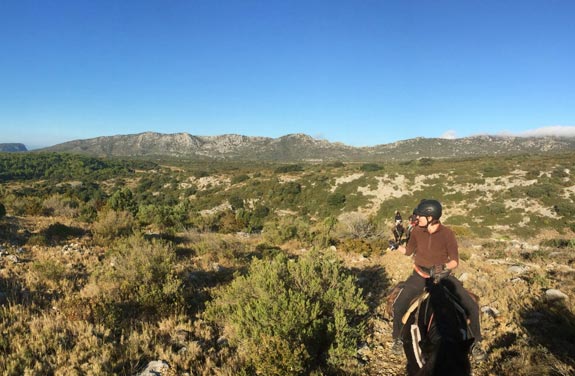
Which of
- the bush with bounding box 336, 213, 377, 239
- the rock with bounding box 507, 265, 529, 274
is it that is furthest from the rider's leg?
the bush with bounding box 336, 213, 377, 239

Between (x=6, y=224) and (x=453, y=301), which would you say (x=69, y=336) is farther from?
(x=6, y=224)

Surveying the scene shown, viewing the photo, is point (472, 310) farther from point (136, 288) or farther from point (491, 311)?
point (136, 288)

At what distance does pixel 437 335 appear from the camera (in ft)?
11.6

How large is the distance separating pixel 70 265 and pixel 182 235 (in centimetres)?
644

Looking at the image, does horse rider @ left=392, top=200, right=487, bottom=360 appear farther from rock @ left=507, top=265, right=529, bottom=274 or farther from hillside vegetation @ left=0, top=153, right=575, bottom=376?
rock @ left=507, top=265, right=529, bottom=274

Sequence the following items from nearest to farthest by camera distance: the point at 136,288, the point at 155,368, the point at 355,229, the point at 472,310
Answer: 1. the point at 155,368
2. the point at 472,310
3. the point at 136,288
4. the point at 355,229

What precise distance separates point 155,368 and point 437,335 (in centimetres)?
377

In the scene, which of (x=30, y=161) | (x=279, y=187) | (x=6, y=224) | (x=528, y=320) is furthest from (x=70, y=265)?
(x=30, y=161)

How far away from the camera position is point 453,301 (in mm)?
4180

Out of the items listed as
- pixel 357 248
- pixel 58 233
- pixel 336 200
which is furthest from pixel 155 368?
pixel 336 200

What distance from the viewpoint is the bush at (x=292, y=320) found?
414 centimetres

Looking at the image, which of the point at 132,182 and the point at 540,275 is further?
the point at 132,182

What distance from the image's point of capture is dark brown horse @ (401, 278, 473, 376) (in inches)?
132

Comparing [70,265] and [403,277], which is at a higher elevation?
[70,265]
